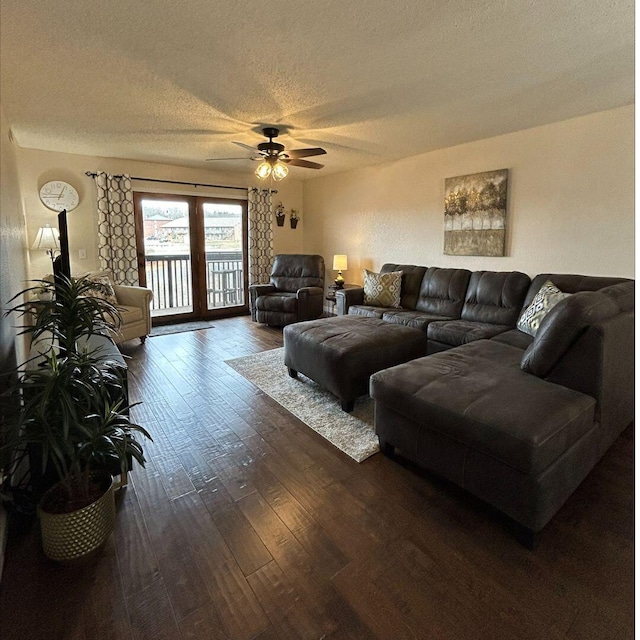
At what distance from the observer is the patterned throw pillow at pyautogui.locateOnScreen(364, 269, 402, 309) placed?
4.60m

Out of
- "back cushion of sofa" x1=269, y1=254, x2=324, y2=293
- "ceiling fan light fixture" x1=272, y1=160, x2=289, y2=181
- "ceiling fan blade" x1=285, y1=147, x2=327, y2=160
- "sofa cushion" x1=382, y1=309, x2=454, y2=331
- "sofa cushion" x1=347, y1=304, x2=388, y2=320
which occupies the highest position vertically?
"ceiling fan blade" x1=285, y1=147, x2=327, y2=160

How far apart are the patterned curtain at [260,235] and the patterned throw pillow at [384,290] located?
246 centimetres

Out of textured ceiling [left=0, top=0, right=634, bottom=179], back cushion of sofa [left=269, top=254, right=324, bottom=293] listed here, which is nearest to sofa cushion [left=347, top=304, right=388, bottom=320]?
back cushion of sofa [left=269, top=254, right=324, bottom=293]

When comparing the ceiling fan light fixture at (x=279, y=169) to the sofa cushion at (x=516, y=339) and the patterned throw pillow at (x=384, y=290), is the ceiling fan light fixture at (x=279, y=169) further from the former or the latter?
the sofa cushion at (x=516, y=339)

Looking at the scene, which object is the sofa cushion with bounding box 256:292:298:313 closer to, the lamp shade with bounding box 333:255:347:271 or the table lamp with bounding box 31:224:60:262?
the lamp shade with bounding box 333:255:347:271

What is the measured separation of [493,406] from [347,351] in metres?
1.23

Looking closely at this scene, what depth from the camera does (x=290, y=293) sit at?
19.0 ft

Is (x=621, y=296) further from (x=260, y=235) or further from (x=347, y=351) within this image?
(x=260, y=235)

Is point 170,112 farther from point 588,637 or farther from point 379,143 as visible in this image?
point 588,637

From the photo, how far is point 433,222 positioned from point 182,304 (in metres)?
4.08

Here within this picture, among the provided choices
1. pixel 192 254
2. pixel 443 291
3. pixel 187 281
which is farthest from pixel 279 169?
pixel 187 281

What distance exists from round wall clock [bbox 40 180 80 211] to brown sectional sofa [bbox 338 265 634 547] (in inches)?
193

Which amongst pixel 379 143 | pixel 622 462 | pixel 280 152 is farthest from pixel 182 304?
pixel 622 462

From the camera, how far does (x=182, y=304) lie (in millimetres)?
6066
